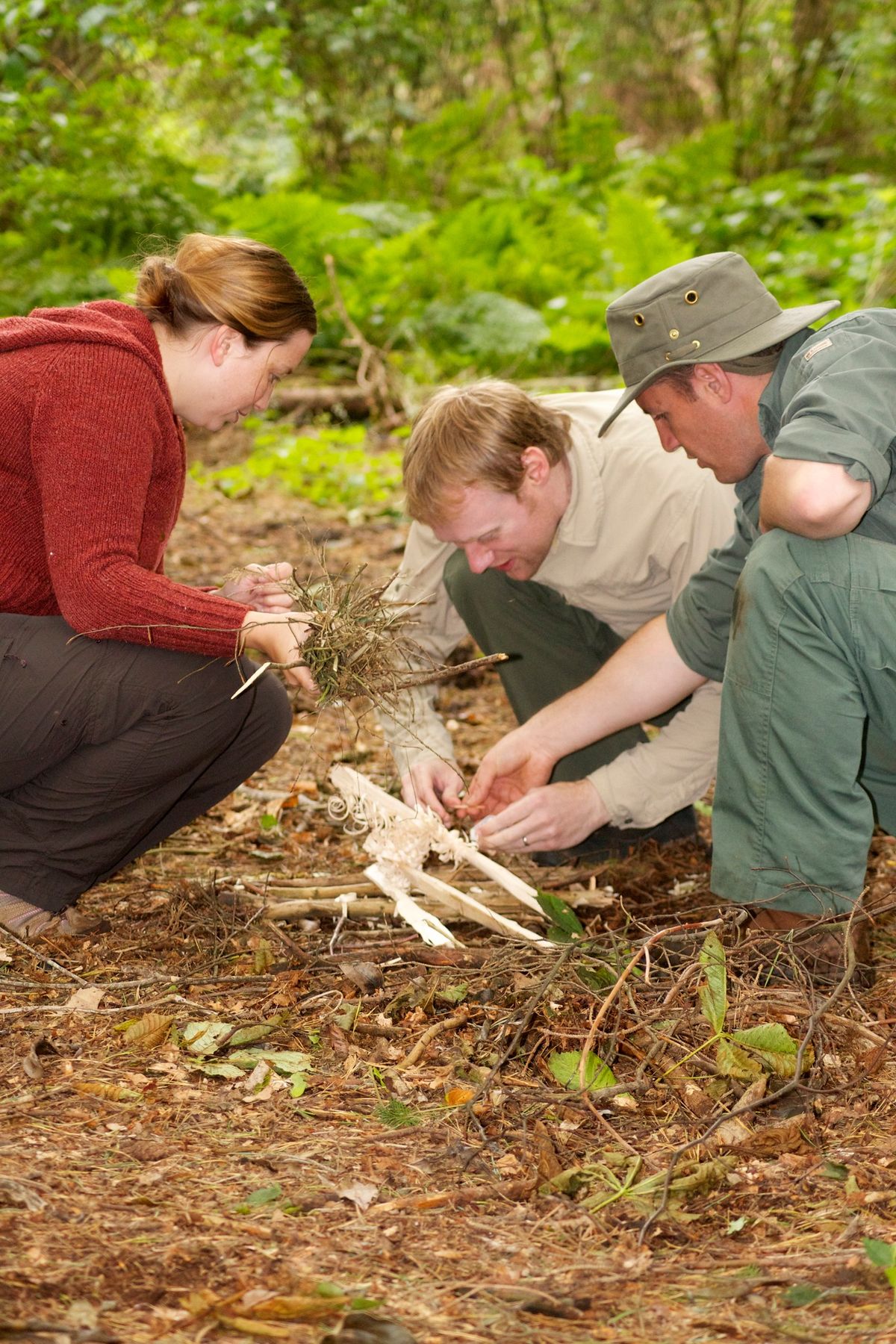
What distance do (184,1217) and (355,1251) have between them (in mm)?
264

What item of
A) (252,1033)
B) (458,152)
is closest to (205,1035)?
(252,1033)

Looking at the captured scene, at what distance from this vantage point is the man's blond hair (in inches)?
123

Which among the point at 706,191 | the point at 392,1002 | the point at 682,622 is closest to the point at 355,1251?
the point at 392,1002

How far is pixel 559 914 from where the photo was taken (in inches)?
110

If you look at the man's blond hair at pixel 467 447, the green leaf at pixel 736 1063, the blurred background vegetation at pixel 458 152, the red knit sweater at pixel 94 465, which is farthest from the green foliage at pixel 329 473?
the green leaf at pixel 736 1063

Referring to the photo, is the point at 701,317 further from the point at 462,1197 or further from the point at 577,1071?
the point at 462,1197

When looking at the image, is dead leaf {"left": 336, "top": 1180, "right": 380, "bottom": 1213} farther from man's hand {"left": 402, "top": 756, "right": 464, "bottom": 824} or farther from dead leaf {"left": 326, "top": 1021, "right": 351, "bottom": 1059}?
man's hand {"left": 402, "top": 756, "right": 464, "bottom": 824}

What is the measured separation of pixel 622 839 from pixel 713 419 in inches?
54.6

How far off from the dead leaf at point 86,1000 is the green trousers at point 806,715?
1.37 meters

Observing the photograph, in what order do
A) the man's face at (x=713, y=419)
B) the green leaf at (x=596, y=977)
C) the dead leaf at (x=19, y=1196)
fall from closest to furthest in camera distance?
1. the dead leaf at (x=19, y=1196)
2. the green leaf at (x=596, y=977)
3. the man's face at (x=713, y=419)

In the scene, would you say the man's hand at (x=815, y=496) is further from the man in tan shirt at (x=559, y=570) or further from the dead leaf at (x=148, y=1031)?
the dead leaf at (x=148, y=1031)

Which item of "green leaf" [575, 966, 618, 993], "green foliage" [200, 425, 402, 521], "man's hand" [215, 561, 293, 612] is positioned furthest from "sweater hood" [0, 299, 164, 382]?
"green foliage" [200, 425, 402, 521]

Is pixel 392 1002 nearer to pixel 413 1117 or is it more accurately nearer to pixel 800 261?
pixel 413 1117

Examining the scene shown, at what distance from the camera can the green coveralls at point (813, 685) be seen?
247cm
